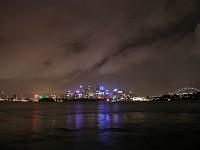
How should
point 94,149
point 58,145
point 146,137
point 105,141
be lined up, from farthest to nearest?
point 146,137 → point 105,141 → point 58,145 → point 94,149

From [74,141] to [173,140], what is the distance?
9207 millimetres

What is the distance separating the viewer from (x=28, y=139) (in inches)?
1220

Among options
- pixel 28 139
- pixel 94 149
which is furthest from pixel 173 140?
pixel 28 139

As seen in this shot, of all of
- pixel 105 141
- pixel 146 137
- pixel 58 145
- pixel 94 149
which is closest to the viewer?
pixel 94 149

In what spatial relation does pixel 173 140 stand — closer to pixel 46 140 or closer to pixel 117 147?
pixel 117 147

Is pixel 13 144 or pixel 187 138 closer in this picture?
pixel 13 144

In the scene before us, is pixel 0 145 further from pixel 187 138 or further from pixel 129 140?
pixel 187 138

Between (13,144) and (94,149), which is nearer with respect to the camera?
(94,149)

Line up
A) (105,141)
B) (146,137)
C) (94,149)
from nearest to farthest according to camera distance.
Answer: (94,149) < (105,141) < (146,137)

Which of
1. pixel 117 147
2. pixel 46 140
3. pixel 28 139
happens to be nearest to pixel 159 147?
pixel 117 147

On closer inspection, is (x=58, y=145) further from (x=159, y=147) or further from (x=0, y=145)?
(x=159, y=147)

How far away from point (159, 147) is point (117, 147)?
3.41m

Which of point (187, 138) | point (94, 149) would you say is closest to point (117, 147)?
point (94, 149)

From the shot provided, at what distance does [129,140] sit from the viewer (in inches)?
1206
